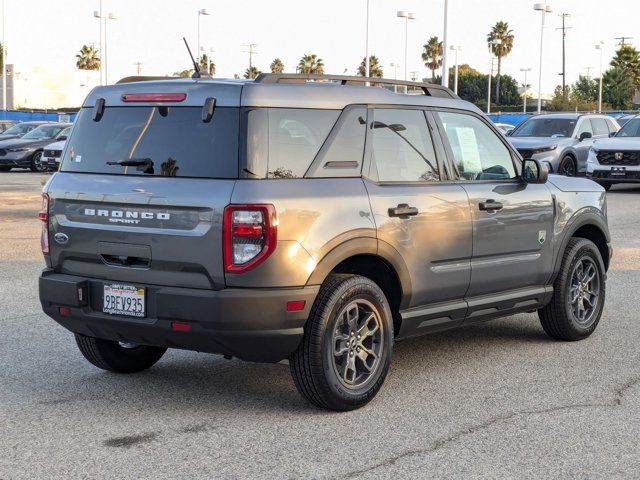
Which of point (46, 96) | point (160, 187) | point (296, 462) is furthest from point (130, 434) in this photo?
point (46, 96)

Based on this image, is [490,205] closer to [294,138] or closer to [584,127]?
[294,138]

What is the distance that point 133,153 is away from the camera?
5879mm

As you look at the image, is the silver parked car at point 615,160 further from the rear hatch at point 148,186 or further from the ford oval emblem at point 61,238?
the ford oval emblem at point 61,238

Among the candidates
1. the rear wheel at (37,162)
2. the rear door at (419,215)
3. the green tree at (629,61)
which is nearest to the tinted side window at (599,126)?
the rear wheel at (37,162)

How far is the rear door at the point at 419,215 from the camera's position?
6164 mm

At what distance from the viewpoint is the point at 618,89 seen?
10175 cm

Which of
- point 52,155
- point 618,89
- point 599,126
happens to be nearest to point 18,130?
point 52,155

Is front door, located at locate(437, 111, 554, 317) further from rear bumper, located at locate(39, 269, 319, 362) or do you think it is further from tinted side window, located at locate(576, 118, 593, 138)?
tinted side window, located at locate(576, 118, 593, 138)

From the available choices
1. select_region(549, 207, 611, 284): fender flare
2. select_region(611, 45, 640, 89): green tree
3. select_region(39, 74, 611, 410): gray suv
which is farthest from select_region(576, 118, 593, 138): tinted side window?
select_region(611, 45, 640, 89): green tree

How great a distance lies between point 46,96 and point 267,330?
112130 millimetres

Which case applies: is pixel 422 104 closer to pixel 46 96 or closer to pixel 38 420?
pixel 38 420

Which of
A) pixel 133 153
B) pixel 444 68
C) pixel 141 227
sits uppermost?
pixel 444 68

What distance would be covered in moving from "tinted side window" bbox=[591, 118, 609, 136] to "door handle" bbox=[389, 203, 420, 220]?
20.4 metres

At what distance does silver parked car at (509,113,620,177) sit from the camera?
23906 millimetres
